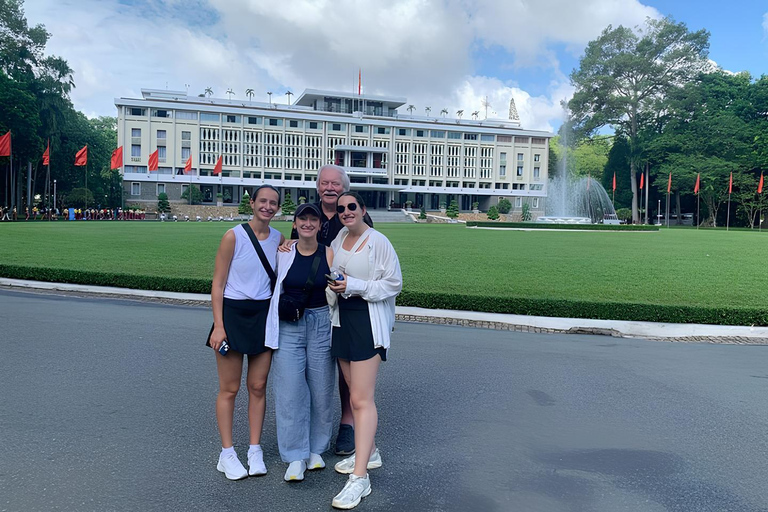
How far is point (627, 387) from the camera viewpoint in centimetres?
594

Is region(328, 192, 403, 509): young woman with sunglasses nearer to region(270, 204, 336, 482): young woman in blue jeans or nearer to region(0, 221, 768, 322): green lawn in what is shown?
region(270, 204, 336, 482): young woman in blue jeans

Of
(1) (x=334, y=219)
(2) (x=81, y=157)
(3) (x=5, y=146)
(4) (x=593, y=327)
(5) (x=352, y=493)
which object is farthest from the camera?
(2) (x=81, y=157)

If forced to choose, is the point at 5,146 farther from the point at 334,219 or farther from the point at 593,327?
the point at 334,219

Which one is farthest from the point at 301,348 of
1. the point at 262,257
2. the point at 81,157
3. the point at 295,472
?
the point at 81,157

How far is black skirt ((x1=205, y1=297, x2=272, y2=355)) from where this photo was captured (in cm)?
369

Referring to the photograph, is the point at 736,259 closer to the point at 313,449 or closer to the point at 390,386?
the point at 390,386

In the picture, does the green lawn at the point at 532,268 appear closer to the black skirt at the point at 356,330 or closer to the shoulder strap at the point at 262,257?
the black skirt at the point at 356,330

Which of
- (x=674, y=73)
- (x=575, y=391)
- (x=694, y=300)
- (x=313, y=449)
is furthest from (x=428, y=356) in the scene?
(x=674, y=73)

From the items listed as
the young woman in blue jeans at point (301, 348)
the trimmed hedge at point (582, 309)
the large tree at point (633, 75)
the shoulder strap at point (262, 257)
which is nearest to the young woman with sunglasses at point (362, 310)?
the young woman in blue jeans at point (301, 348)

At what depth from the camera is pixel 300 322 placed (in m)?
3.68

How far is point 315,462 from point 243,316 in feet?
3.57

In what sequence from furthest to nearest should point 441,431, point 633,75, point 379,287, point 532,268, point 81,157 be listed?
point 633,75 < point 81,157 < point 532,268 < point 441,431 < point 379,287

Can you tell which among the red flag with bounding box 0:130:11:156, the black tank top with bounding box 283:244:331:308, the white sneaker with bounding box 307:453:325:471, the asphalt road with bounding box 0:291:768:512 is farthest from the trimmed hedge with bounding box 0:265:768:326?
the red flag with bounding box 0:130:11:156

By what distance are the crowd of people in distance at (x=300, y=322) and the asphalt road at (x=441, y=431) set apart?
1.03ft
